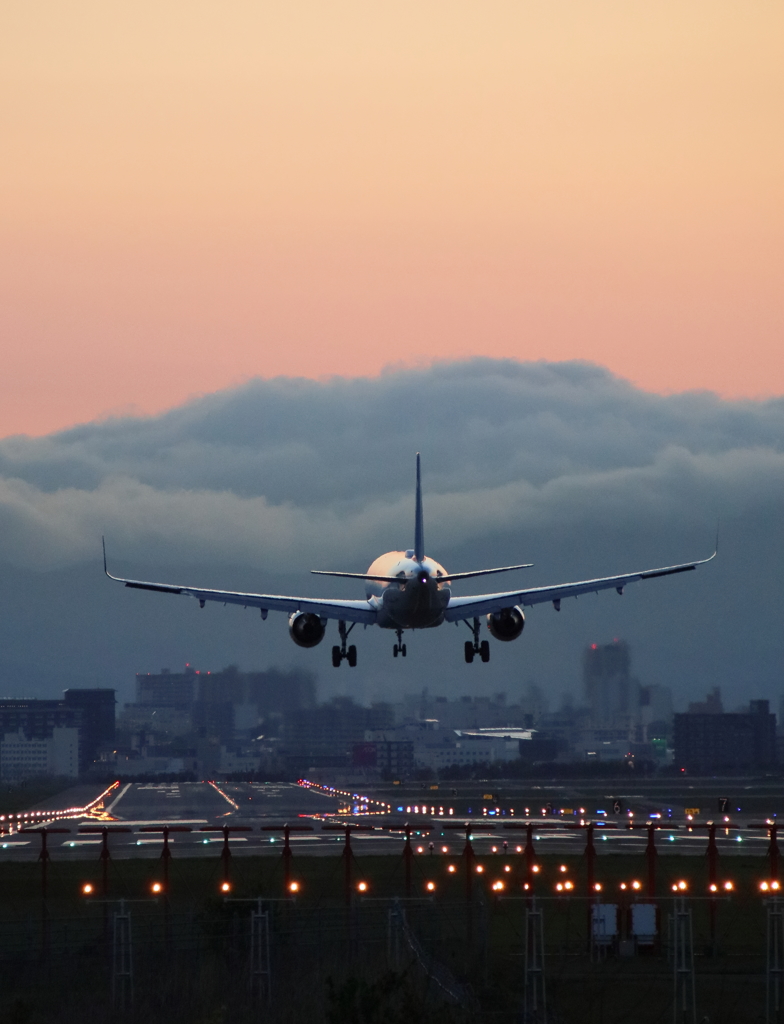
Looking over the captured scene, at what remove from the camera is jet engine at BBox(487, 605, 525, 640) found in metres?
87.1

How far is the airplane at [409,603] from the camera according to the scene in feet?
265

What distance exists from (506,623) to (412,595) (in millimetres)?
8913

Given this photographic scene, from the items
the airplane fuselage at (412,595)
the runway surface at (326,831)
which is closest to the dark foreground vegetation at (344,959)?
the runway surface at (326,831)

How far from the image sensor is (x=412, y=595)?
80250mm

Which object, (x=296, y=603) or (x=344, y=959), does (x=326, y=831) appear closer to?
(x=296, y=603)

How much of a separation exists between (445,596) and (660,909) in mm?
22763

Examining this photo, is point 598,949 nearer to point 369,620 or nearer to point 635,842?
point 369,620

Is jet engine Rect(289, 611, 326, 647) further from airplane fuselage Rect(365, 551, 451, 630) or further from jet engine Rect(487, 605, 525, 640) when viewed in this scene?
jet engine Rect(487, 605, 525, 640)

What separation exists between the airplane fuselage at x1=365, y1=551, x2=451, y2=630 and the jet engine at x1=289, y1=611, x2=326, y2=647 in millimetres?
3460

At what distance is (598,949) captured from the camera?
197ft

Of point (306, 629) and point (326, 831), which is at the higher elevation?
point (306, 629)

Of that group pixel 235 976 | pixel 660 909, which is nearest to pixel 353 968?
pixel 235 976

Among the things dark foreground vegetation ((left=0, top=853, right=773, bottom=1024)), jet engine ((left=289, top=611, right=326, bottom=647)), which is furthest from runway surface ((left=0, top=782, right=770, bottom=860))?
jet engine ((left=289, top=611, right=326, bottom=647))

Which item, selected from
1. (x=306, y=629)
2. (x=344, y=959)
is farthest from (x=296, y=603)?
(x=344, y=959)
